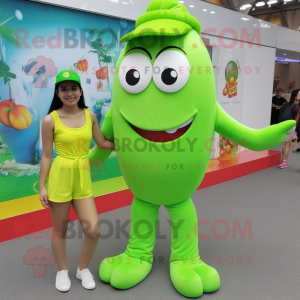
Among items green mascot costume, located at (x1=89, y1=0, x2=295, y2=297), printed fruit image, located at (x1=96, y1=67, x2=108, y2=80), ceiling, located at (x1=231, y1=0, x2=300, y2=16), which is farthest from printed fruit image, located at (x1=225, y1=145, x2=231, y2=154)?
ceiling, located at (x1=231, y1=0, x2=300, y2=16)

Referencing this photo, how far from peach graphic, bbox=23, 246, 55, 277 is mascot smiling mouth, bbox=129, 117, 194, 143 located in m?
1.28

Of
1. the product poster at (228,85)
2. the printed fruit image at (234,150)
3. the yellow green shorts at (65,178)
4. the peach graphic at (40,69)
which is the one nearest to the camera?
the yellow green shorts at (65,178)

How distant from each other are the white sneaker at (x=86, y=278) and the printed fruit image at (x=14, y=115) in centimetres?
188

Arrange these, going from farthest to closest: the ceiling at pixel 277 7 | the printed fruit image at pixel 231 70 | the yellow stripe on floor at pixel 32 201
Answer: the ceiling at pixel 277 7 → the printed fruit image at pixel 231 70 → the yellow stripe on floor at pixel 32 201

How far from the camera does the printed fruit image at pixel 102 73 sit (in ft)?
Result: 13.3

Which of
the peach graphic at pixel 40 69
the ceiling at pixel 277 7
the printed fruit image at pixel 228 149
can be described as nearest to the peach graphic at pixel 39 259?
the peach graphic at pixel 40 69

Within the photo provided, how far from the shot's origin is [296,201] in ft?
13.2

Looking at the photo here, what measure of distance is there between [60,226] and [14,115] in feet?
6.06

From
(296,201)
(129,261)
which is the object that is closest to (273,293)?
(129,261)

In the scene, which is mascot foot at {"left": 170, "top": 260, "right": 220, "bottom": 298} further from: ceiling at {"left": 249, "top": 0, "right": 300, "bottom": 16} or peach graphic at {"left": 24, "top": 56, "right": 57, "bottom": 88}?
ceiling at {"left": 249, "top": 0, "right": 300, "bottom": 16}

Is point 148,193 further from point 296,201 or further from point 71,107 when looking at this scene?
point 296,201

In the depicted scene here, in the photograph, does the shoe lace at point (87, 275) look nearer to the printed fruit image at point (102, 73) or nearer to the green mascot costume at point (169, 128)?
the green mascot costume at point (169, 128)

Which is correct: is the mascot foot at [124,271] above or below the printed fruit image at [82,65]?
below

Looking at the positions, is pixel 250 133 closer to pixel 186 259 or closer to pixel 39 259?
pixel 186 259
